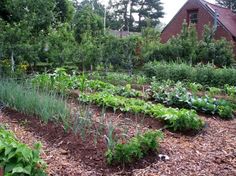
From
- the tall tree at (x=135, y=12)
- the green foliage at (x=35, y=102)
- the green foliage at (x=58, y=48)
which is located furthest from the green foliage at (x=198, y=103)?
the tall tree at (x=135, y=12)

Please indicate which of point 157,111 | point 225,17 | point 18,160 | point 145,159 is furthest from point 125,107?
point 225,17

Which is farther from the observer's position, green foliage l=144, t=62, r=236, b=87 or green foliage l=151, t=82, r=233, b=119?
green foliage l=144, t=62, r=236, b=87

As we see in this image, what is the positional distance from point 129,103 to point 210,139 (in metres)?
1.73

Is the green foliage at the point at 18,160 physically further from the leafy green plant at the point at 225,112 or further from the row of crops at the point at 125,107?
the leafy green plant at the point at 225,112

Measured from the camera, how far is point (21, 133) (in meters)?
4.51

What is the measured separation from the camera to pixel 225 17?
2177 cm

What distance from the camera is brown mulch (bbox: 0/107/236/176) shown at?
11.1ft

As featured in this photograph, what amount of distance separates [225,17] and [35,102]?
1947 centimetres

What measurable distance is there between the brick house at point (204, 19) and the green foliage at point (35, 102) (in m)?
16.6

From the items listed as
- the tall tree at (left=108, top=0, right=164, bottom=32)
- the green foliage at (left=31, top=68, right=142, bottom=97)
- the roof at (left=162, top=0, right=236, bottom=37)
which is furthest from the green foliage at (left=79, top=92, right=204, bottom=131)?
the tall tree at (left=108, top=0, right=164, bottom=32)

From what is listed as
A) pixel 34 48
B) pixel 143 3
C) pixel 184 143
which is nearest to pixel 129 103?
pixel 184 143

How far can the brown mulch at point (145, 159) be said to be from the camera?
3.38 metres

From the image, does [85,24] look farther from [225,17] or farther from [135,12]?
[135,12]

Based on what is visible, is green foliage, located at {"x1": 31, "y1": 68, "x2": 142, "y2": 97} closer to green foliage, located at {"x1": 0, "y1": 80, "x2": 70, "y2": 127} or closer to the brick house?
green foliage, located at {"x1": 0, "y1": 80, "x2": 70, "y2": 127}
